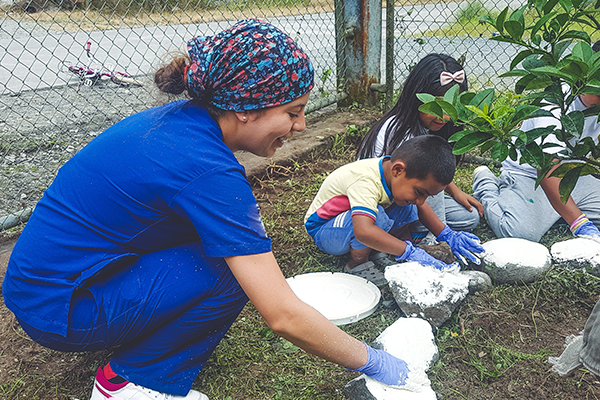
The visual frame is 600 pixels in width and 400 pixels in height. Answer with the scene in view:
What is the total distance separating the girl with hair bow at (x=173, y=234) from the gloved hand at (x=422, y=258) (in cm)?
66

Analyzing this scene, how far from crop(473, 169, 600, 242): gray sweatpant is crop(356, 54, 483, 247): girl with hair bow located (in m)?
0.12

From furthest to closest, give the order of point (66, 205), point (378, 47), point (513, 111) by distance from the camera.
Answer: point (378, 47) < point (66, 205) < point (513, 111)

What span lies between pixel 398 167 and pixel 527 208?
926mm

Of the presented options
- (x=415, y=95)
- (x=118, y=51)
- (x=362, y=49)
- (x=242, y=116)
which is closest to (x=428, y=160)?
(x=415, y=95)

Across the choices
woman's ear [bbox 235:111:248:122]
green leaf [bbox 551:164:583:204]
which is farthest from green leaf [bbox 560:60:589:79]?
woman's ear [bbox 235:111:248:122]

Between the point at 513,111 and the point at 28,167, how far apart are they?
3.27m

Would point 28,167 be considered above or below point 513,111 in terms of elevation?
below

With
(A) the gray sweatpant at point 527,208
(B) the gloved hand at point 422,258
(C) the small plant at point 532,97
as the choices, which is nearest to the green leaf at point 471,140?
(C) the small plant at point 532,97

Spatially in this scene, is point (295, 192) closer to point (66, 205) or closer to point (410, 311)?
point (410, 311)

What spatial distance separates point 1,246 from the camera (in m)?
2.48

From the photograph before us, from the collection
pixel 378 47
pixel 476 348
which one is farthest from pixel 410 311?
pixel 378 47

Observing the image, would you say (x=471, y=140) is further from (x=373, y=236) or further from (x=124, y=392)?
(x=124, y=392)

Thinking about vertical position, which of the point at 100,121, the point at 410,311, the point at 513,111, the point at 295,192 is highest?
the point at 513,111

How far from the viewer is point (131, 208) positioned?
132 cm
